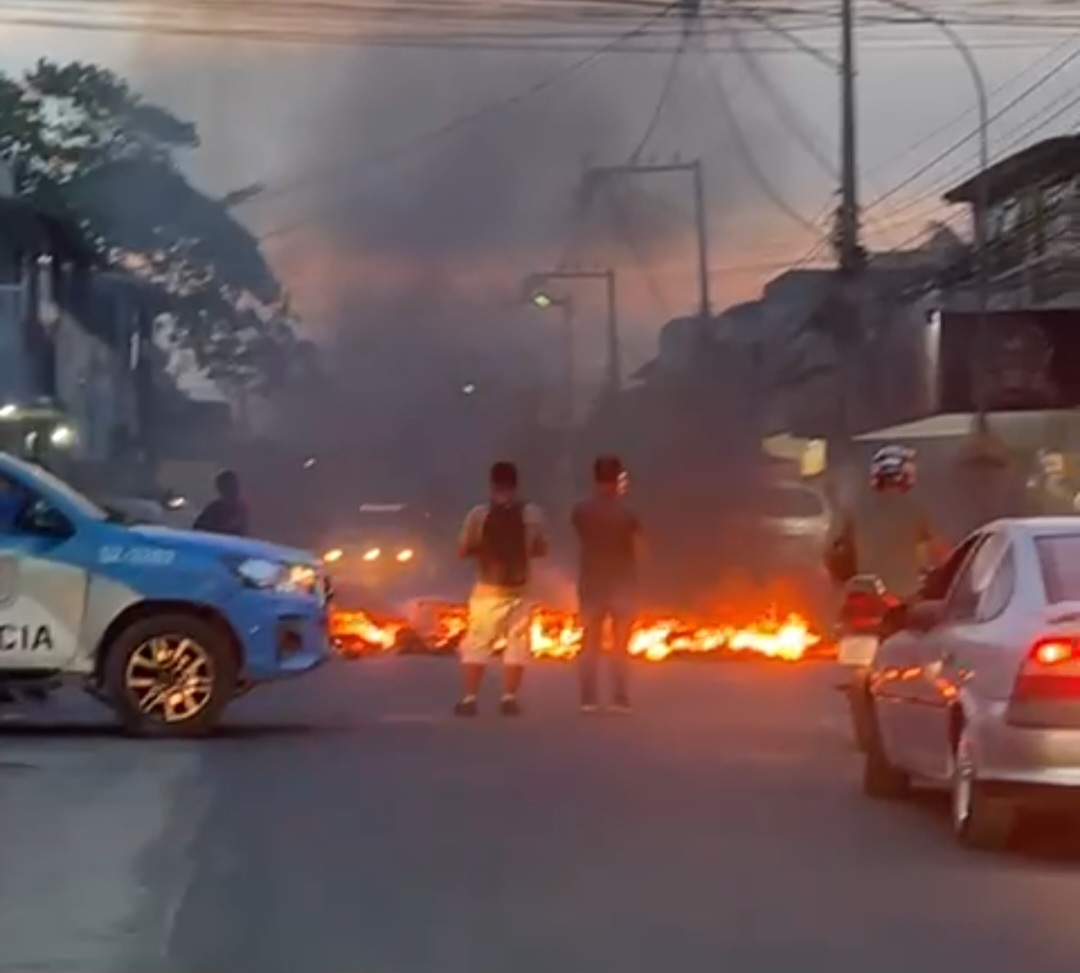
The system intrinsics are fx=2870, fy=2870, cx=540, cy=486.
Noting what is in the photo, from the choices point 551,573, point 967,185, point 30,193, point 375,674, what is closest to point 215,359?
point 30,193

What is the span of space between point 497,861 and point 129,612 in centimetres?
634

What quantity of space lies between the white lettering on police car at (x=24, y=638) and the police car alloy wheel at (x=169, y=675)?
1.36 ft

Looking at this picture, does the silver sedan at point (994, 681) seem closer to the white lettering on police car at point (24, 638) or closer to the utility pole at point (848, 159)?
the white lettering on police car at point (24, 638)

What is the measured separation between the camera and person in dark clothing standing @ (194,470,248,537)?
80.3 feet

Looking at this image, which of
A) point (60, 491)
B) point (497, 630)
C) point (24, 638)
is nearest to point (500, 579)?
point (497, 630)

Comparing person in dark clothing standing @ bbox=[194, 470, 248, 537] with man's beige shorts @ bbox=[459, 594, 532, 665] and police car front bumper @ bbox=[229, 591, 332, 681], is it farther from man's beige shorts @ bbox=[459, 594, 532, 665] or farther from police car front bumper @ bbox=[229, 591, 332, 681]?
police car front bumper @ bbox=[229, 591, 332, 681]

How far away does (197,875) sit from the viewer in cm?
1136

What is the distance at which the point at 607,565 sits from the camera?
20.3 meters

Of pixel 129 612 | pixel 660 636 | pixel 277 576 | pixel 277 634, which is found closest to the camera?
pixel 129 612

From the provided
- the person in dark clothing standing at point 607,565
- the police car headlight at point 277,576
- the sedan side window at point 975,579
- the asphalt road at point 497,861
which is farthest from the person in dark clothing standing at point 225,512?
the sedan side window at point 975,579

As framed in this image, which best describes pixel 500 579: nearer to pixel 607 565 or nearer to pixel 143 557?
pixel 607 565

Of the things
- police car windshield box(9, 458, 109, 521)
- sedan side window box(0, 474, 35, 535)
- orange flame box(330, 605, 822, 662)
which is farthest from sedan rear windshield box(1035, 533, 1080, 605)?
orange flame box(330, 605, 822, 662)

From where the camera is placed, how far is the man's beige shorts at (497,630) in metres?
19.7

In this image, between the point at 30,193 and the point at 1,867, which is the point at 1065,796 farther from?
the point at 30,193
